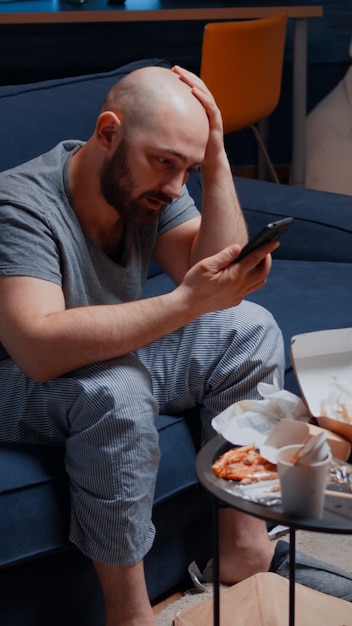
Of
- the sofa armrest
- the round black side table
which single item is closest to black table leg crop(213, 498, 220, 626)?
the round black side table

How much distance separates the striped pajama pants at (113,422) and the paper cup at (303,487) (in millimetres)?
446

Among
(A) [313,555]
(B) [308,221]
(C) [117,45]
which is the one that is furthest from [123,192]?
(C) [117,45]

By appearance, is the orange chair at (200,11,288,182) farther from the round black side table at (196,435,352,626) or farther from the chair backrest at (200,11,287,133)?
the round black side table at (196,435,352,626)

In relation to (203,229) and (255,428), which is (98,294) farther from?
(255,428)

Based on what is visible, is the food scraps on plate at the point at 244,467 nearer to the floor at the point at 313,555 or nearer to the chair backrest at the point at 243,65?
the floor at the point at 313,555

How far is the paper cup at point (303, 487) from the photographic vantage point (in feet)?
3.58

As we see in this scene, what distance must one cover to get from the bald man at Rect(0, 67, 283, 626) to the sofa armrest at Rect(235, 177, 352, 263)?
671 mm

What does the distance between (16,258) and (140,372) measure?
254 millimetres

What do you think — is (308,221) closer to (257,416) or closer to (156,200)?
(156,200)

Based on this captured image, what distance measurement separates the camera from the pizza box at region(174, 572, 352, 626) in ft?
5.25

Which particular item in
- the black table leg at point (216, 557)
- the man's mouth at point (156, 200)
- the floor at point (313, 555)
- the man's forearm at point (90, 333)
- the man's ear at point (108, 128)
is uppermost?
the man's ear at point (108, 128)

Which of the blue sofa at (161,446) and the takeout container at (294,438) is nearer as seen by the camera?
the takeout container at (294,438)

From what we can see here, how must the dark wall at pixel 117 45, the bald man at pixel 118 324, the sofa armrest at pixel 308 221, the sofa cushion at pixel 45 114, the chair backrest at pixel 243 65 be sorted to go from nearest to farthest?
the bald man at pixel 118 324 → the sofa cushion at pixel 45 114 → the sofa armrest at pixel 308 221 → the chair backrest at pixel 243 65 → the dark wall at pixel 117 45

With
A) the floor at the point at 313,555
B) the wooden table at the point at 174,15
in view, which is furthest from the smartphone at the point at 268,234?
the wooden table at the point at 174,15
